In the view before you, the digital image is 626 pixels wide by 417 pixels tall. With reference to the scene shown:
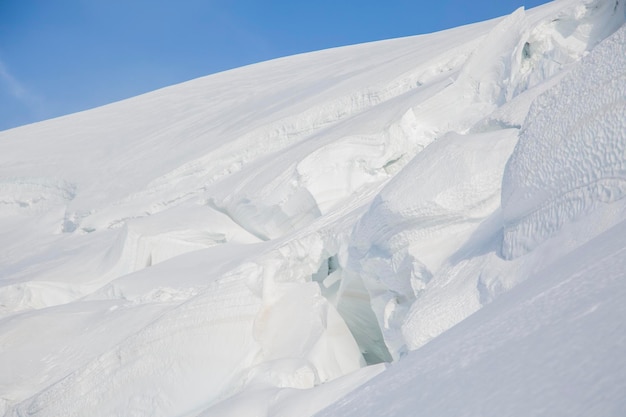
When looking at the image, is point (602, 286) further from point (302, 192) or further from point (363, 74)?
point (363, 74)

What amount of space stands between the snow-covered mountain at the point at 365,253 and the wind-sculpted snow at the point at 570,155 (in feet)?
0.03

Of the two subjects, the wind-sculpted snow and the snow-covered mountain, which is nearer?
the snow-covered mountain

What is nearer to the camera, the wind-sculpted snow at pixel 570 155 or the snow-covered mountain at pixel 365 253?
the snow-covered mountain at pixel 365 253

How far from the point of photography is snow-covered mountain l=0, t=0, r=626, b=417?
1.66m

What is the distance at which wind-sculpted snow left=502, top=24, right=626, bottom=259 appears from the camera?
8.36ft

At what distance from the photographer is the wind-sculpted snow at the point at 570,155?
2.55m

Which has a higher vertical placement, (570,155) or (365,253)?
(365,253)

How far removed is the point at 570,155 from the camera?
8.92 ft

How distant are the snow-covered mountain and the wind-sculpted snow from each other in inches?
0.4

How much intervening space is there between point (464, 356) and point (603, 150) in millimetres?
1228

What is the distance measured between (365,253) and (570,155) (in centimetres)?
193

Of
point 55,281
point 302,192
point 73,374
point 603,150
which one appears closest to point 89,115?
point 55,281

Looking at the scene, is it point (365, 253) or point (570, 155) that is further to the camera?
point (365, 253)

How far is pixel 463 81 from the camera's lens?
6809 millimetres
